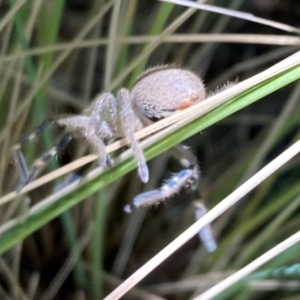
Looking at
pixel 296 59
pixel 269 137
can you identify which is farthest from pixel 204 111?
pixel 269 137

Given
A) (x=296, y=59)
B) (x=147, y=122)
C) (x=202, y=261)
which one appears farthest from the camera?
(x=202, y=261)

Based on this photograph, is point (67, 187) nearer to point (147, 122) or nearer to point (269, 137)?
point (147, 122)

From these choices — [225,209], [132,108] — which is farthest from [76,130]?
[225,209]

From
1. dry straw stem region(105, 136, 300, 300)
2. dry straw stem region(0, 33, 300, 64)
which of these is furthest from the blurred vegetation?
dry straw stem region(105, 136, 300, 300)

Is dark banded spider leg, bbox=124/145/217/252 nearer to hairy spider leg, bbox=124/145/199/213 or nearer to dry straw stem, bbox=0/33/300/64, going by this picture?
hairy spider leg, bbox=124/145/199/213

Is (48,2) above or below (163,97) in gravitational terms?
above

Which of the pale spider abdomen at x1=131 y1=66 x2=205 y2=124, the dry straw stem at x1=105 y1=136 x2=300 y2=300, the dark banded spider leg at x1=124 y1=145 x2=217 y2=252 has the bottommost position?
the dry straw stem at x1=105 y1=136 x2=300 y2=300

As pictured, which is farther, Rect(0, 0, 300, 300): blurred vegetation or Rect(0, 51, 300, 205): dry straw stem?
Rect(0, 0, 300, 300): blurred vegetation
